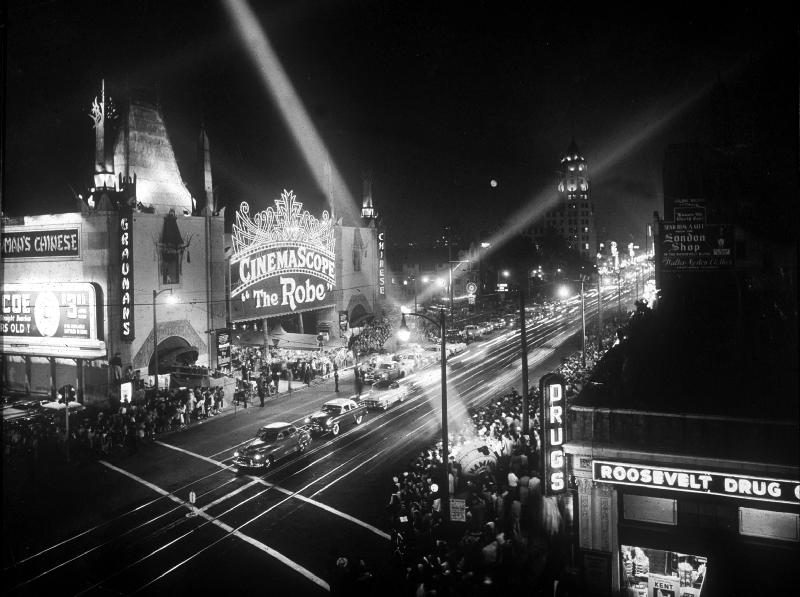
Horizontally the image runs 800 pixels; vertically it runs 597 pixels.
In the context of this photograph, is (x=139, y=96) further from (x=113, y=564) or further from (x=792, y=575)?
(x=792, y=575)

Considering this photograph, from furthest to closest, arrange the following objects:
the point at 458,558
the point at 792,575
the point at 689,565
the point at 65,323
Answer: the point at 65,323 < the point at 458,558 < the point at 689,565 < the point at 792,575

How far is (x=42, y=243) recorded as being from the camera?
36125mm

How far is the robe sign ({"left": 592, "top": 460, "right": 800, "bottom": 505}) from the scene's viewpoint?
12031 mm

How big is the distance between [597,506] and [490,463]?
621cm

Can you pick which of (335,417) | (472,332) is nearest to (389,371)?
(335,417)

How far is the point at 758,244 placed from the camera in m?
31.7

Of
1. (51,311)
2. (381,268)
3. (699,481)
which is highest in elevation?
(381,268)

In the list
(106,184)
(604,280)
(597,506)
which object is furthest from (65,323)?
(604,280)

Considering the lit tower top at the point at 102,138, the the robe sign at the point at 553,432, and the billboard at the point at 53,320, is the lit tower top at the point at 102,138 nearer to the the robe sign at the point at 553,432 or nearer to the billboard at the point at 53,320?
the billboard at the point at 53,320

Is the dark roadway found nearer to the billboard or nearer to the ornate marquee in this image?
the billboard

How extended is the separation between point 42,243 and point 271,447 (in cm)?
2326

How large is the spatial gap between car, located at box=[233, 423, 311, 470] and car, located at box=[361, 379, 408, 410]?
7866 millimetres

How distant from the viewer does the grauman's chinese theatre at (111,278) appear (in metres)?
34.2

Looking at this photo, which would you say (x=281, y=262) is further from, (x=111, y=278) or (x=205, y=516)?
(x=205, y=516)
